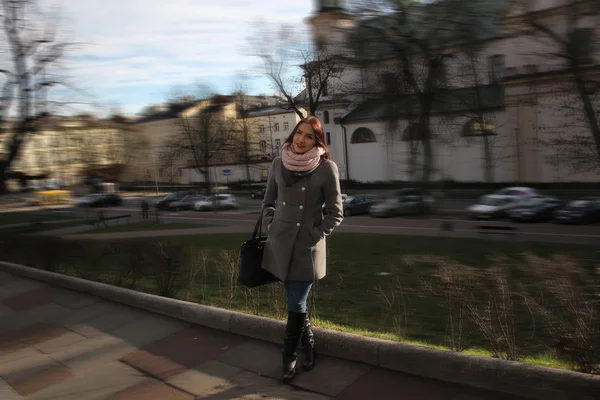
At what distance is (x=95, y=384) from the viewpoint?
422cm

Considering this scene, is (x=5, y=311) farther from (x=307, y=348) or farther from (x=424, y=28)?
(x=424, y=28)

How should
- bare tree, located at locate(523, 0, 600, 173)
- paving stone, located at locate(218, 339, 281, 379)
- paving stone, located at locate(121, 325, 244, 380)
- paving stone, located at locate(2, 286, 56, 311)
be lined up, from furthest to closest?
bare tree, located at locate(523, 0, 600, 173), paving stone, located at locate(2, 286, 56, 311), paving stone, located at locate(121, 325, 244, 380), paving stone, located at locate(218, 339, 281, 379)

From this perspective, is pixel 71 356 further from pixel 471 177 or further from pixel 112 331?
pixel 471 177

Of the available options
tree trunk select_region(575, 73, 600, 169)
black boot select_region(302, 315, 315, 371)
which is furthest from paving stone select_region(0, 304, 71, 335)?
tree trunk select_region(575, 73, 600, 169)

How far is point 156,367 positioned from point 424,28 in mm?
14597

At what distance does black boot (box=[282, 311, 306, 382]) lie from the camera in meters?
3.89

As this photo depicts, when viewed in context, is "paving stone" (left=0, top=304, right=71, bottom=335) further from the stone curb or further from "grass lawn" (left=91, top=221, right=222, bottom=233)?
"grass lawn" (left=91, top=221, right=222, bottom=233)

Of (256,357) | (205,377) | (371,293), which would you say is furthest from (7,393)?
(371,293)

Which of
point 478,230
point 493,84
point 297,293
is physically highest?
point 493,84

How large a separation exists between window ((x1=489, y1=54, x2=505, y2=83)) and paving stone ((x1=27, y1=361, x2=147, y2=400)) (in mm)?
14291

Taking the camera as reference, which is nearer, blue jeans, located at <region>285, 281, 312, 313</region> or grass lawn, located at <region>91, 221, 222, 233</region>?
blue jeans, located at <region>285, 281, 312, 313</region>

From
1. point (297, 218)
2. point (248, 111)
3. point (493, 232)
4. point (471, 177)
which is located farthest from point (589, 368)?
point (248, 111)

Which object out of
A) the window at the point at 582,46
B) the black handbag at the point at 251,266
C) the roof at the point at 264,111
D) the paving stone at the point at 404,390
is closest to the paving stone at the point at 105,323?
the black handbag at the point at 251,266

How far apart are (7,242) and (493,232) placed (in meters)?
16.4
